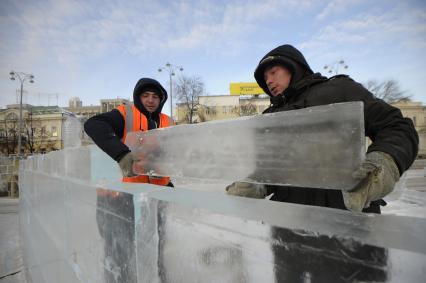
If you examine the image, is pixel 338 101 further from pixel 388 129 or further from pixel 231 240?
pixel 231 240

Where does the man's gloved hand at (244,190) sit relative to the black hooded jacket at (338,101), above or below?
below

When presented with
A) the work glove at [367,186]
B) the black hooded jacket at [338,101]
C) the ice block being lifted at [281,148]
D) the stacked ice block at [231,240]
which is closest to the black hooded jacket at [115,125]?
the stacked ice block at [231,240]

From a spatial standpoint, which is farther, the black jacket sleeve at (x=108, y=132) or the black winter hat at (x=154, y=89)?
the black winter hat at (x=154, y=89)

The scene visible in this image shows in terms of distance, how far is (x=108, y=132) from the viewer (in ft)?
6.61

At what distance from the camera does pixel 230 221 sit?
746 millimetres

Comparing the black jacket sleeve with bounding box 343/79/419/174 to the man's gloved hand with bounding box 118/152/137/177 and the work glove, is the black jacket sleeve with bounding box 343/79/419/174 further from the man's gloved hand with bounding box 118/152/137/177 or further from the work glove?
the man's gloved hand with bounding box 118/152/137/177

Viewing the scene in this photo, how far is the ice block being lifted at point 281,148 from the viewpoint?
0.66 meters

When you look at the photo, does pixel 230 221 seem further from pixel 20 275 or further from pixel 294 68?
pixel 20 275

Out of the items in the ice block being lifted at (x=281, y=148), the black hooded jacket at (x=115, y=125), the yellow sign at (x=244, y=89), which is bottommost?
the ice block being lifted at (x=281, y=148)

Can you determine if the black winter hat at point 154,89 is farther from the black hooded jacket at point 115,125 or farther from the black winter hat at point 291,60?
the black winter hat at point 291,60

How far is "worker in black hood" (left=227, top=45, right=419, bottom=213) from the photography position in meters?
0.71

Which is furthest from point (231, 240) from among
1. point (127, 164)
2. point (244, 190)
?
point (127, 164)

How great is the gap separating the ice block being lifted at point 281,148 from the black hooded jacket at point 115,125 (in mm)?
658

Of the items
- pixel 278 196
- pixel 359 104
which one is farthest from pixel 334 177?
pixel 278 196
